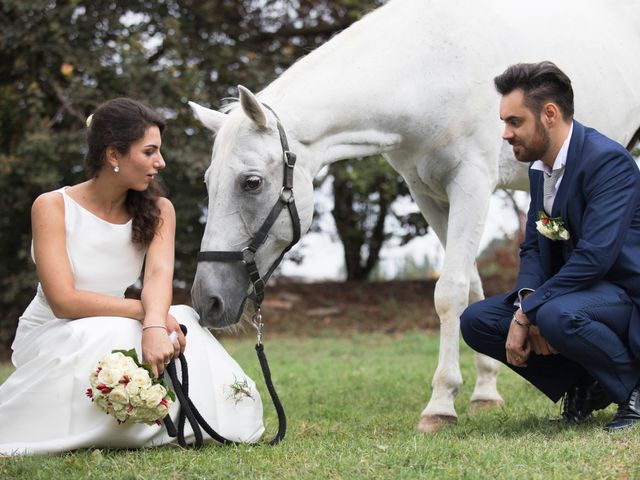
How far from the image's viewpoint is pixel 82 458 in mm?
3461

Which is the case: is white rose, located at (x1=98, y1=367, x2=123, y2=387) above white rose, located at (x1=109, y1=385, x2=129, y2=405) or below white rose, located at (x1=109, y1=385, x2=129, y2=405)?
above

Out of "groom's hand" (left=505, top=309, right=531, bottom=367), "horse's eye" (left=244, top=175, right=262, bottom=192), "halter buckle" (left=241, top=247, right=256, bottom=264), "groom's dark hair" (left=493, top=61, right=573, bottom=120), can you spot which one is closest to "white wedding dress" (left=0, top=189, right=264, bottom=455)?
"halter buckle" (left=241, top=247, right=256, bottom=264)

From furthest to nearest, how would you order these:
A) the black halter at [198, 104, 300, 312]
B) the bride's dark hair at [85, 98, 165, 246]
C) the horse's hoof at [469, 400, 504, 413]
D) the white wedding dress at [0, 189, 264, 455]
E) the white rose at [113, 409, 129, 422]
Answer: the horse's hoof at [469, 400, 504, 413]
the black halter at [198, 104, 300, 312]
the bride's dark hair at [85, 98, 165, 246]
the white wedding dress at [0, 189, 264, 455]
the white rose at [113, 409, 129, 422]

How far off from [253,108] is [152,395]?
1.42 m

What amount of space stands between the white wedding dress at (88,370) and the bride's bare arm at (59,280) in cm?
6

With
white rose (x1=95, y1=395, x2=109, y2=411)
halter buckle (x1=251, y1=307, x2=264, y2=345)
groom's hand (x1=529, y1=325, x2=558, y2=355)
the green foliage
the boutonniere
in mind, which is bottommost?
the green foliage

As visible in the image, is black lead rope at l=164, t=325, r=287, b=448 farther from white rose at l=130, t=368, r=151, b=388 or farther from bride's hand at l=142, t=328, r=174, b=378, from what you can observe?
white rose at l=130, t=368, r=151, b=388

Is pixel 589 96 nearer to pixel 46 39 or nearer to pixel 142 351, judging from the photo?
pixel 142 351

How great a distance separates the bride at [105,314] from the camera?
3.62 m

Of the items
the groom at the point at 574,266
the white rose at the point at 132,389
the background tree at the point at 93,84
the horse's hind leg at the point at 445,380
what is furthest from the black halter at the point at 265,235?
the background tree at the point at 93,84

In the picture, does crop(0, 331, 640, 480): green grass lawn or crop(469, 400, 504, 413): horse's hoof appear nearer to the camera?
crop(0, 331, 640, 480): green grass lawn

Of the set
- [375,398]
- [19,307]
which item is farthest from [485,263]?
[375,398]

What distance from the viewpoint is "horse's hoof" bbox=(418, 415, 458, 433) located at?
4.20 meters

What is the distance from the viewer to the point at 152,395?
11.3ft
